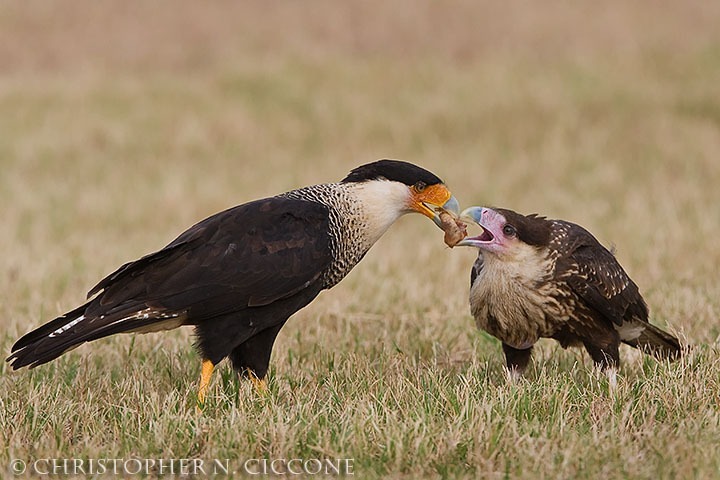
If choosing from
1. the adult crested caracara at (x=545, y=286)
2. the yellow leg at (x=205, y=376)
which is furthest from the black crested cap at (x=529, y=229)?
the yellow leg at (x=205, y=376)

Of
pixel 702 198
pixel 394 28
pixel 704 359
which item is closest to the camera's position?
pixel 704 359

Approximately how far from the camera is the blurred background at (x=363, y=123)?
28.4 feet

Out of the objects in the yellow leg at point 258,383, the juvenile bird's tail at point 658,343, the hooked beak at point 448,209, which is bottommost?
the juvenile bird's tail at point 658,343

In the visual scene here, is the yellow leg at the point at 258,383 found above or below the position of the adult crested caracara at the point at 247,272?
below

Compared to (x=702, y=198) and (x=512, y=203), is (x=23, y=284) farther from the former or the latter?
(x=702, y=198)

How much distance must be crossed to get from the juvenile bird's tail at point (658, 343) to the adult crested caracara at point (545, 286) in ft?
0.69

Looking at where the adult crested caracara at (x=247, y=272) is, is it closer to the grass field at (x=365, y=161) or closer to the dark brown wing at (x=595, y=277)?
the grass field at (x=365, y=161)

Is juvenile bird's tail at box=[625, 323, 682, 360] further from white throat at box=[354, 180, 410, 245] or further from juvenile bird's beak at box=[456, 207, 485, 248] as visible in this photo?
white throat at box=[354, 180, 410, 245]

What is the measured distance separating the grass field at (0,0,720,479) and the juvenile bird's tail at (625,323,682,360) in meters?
0.10

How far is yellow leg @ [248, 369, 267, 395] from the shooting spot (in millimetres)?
4605

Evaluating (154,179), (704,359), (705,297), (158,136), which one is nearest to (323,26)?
(158,136)

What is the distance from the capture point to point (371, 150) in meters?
13.6

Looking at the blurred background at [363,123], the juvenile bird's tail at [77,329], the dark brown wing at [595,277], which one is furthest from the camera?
the blurred background at [363,123]

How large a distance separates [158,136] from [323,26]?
4.76 meters
